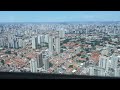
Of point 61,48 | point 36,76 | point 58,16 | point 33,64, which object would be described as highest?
Answer: point 58,16

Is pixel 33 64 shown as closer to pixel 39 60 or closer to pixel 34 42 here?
pixel 39 60

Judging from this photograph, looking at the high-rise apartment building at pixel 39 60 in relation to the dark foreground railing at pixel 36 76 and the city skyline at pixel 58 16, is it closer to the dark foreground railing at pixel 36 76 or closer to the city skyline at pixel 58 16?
the dark foreground railing at pixel 36 76

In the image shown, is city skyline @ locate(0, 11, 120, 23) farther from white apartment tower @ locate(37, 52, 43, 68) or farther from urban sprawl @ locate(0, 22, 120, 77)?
white apartment tower @ locate(37, 52, 43, 68)

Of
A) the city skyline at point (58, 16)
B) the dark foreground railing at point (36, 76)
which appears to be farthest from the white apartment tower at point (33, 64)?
the city skyline at point (58, 16)

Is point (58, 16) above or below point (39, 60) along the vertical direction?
above

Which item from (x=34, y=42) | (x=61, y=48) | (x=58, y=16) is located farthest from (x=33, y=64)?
(x=58, y=16)

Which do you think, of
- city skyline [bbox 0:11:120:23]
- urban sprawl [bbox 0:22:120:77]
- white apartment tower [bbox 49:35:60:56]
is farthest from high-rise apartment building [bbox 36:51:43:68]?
city skyline [bbox 0:11:120:23]

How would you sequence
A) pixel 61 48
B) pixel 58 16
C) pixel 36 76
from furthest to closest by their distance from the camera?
pixel 36 76
pixel 61 48
pixel 58 16
